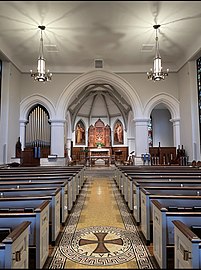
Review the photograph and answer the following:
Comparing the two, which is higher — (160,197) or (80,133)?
(80,133)

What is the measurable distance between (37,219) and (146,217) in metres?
1.56

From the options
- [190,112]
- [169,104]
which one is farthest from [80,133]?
[190,112]

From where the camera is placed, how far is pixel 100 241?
3.16 m

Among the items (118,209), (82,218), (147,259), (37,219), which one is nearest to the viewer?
(37,219)

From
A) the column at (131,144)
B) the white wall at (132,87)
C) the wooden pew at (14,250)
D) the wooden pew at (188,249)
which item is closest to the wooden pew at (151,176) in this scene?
the wooden pew at (188,249)

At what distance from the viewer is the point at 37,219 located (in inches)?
88.2

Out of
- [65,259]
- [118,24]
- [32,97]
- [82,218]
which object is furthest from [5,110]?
[118,24]

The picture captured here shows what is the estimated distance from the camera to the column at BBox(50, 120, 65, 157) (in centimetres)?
1086

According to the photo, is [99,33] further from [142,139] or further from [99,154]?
[99,154]

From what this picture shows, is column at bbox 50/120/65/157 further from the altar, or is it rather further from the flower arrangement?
the flower arrangement

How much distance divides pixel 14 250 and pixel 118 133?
58.0ft

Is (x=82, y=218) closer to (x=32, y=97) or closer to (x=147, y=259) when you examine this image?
(x=147, y=259)

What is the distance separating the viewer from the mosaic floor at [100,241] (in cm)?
249

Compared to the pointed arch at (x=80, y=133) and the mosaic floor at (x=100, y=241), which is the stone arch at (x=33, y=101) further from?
the pointed arch at (x=80, y=133)
